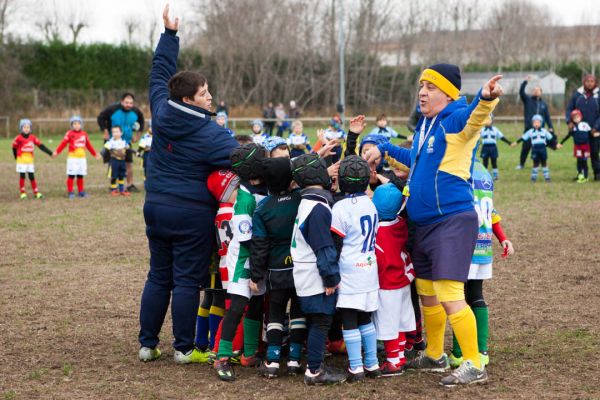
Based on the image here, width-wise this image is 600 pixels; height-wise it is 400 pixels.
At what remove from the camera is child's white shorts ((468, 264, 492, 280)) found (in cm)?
606

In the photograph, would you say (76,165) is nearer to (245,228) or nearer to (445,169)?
(245,228)

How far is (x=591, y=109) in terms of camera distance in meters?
19.5

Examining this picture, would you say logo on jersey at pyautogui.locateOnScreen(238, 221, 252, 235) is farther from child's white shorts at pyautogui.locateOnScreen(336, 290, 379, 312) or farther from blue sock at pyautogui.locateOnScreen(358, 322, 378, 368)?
blue sock at pyautogui.locateOnScreen(358, 322, 378, 368)

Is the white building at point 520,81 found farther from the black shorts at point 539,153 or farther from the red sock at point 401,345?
the red sock at point 401,345

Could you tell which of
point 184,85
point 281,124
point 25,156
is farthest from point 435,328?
point 281,124

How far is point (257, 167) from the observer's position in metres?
5.91

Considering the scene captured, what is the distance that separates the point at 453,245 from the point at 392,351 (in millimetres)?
988

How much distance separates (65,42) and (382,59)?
2235 cm

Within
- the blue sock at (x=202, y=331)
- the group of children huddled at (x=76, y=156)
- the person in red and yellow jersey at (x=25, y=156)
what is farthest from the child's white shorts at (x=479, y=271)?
the person in red and yellow jersey at (x=25, y=156)

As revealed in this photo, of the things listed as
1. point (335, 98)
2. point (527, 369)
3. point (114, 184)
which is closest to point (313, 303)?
point (527, 369)

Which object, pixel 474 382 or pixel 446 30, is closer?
pixel 474 382

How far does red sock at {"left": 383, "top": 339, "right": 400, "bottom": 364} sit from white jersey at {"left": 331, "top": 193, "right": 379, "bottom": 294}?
1.62 feet

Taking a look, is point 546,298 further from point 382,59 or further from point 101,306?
point 382,59

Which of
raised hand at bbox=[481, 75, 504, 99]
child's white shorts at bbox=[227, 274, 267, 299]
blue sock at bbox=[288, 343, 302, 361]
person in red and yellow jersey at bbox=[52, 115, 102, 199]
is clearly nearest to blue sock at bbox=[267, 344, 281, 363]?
blue sock at bbox=[288, 343, 302, 361]
